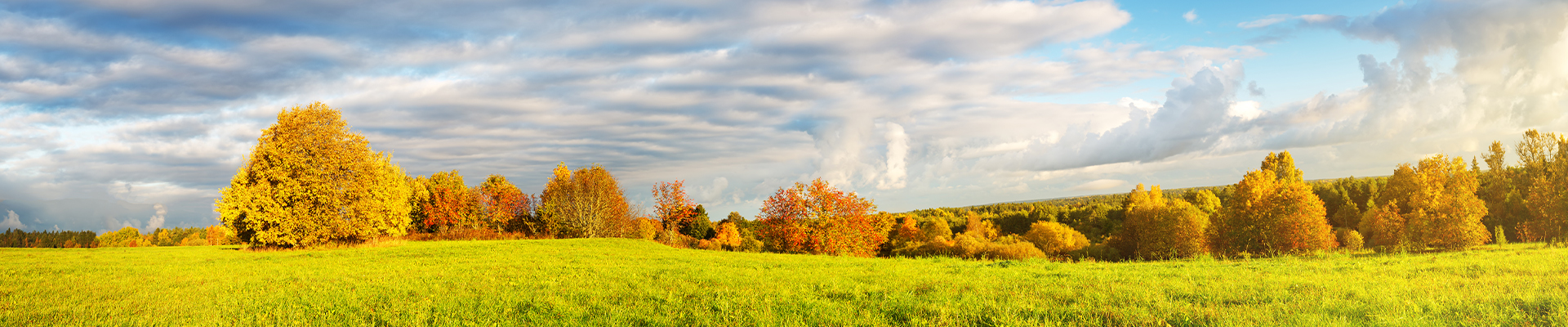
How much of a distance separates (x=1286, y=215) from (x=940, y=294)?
33787 mm

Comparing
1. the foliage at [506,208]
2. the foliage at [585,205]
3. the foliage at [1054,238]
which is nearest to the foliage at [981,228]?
the foliage at [1054,238]

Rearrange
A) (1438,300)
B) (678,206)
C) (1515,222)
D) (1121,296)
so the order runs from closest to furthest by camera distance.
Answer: (1438,300) < (1121,296) < (1515,222) < (678,206)

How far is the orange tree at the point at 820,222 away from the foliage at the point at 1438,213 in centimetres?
2036

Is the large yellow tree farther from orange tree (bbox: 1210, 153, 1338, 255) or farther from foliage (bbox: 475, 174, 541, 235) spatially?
orange tree (bbox: 1210, 153, 1338, 255)

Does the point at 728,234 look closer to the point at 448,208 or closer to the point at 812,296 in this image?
the point at 448,208

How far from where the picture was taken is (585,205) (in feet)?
158

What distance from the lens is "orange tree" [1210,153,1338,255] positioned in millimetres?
32031

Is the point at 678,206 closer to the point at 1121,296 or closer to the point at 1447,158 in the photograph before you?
the point at 1121,296

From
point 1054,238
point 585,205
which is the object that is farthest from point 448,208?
point 1054,238

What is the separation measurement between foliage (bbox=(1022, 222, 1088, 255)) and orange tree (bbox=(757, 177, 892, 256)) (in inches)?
1141

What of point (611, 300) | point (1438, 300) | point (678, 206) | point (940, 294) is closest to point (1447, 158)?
point (1438, 300)

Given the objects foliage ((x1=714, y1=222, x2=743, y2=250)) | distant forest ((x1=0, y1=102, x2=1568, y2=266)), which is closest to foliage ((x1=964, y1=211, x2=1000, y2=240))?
distant forest ((x1=0, y1=102, x2=1568, y2=266))

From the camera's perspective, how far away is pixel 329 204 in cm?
3038

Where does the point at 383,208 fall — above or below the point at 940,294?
above
